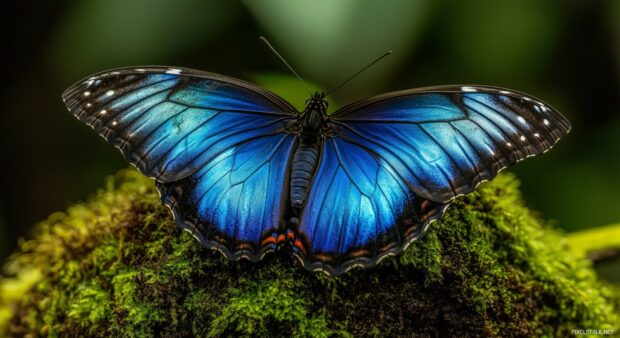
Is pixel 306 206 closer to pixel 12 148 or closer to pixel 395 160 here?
pixel 395 160

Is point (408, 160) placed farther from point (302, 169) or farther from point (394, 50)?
point (394, 50)

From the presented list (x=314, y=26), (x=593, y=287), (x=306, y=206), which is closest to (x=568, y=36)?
(x=314, y=26)

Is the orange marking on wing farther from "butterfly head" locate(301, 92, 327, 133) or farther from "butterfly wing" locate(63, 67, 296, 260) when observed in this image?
"butterfly head" locate(301, 92, 327, 133)

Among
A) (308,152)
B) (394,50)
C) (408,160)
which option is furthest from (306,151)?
(394,50)

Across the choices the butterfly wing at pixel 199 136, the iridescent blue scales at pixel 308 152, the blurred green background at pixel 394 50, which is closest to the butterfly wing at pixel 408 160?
the iridescent blue scales at pixel 308 152

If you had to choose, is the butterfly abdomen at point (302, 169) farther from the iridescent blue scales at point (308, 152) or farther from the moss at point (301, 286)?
the moss at point (301, 286)

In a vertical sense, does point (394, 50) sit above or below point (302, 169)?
above

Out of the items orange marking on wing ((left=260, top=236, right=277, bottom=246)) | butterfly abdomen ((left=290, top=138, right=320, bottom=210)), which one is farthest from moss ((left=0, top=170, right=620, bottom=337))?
butterfly abdomen ((left=290, top=138, right=320, bottom=210))
